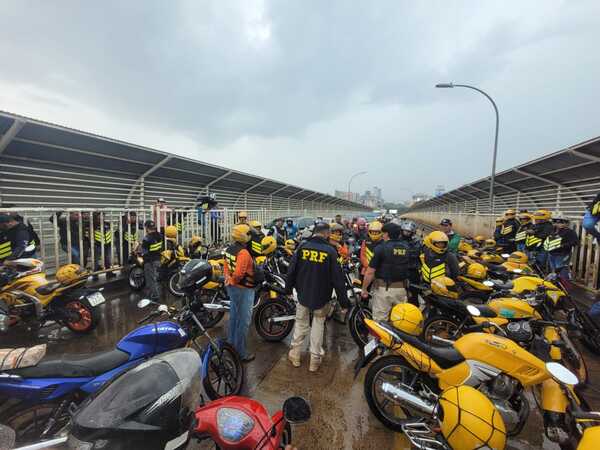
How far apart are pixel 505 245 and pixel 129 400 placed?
9231mm

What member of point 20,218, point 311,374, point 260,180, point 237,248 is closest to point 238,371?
point 311,374

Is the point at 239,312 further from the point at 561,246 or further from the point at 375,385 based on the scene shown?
the point at 561,246

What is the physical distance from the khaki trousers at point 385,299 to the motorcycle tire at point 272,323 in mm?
1281

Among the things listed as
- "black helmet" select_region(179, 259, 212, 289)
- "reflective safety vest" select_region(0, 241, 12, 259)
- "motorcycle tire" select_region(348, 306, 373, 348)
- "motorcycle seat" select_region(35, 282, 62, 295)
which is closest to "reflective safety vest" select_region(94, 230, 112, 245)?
"reflective safety vest" select_region(0, 241, 12, 259)

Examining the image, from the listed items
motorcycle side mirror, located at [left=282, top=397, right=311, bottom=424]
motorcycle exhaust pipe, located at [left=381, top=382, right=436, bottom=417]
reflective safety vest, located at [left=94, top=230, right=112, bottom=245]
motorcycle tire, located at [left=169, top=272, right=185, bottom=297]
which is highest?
reflective safety vest, located at [left=94, top=230, right=112, bottom=245]

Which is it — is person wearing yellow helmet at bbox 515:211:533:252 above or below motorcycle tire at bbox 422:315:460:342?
above

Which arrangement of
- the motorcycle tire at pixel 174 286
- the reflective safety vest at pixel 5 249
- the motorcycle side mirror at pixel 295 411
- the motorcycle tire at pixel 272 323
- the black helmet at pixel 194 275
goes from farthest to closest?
the motorcycle tire at pixel 174 286 < the reflective safety vest at pixel 5 249 < the motorcycle tire at pixel 272 323 < the black helmet at pixel 194 275 < the motorcycle side mirror at pixel 295 411

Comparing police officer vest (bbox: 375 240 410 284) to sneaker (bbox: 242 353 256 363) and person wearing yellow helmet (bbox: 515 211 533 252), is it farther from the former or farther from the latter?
person wearing yellow helmet (bbox: 515 211 533 252)

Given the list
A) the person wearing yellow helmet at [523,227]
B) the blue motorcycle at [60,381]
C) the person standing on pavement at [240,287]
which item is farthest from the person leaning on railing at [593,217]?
the blue motorcycle at [60,381]

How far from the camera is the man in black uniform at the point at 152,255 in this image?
17.0 feet

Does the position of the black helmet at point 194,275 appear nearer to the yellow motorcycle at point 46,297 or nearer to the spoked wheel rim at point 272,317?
the spoked wheel rim at point 272,317

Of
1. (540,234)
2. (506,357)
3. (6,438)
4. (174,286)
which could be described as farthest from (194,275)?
(540,234)

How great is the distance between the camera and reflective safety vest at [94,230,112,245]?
563cm

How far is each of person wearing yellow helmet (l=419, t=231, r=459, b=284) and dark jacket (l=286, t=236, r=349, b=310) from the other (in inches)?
61.0
